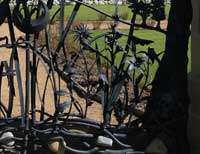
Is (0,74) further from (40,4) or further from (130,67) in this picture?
(130,67)

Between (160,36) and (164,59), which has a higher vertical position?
(164,59)

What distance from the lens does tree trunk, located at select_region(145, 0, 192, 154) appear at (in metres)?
3.79

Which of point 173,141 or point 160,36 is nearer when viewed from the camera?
point 173,141

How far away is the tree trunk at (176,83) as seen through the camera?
12.4 ft

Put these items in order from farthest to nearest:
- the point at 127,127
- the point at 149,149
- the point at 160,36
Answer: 1. the point at 160,36
2. the point at 127,127
3. the point at 149,149

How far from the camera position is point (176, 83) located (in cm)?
383

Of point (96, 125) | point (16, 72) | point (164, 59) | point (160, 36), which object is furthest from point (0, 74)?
point (160, 36)

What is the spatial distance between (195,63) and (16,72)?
49.0 inches

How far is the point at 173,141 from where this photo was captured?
3.78 meters

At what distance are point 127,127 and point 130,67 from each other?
0.46 m

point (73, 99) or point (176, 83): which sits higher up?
point (176, 83)

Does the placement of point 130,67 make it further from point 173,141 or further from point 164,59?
point 173,141

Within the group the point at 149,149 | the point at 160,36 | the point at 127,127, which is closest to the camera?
the point at 149,149

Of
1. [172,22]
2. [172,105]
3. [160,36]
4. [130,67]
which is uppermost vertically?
[172,22]
